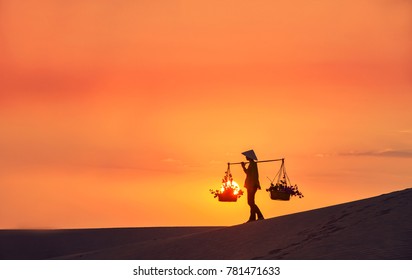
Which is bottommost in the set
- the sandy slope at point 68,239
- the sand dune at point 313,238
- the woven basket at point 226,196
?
the sand dune at point 313,238

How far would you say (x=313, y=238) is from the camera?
754 inches

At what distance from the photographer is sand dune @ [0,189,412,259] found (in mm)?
17703

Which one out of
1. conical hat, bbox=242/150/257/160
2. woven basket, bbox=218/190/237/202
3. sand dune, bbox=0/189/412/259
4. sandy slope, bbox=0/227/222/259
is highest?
sandy slope, bbox=0/227/222/259

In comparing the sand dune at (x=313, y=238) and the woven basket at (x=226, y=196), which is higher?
the woven basket at (x=226, y=196)

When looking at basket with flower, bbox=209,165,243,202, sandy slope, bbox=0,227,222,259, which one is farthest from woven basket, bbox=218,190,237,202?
sandy slope, bbox=0,227,222,259

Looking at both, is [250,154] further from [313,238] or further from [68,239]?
[68,239]

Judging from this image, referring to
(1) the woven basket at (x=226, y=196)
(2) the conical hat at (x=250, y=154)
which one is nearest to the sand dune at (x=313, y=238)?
(1) the woven basket at (x=226, y=196)

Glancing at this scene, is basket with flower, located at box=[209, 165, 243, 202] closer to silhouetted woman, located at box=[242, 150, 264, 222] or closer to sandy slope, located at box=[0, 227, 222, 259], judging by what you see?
silhouetted woman, located at box=[242, 150, 264, 222]

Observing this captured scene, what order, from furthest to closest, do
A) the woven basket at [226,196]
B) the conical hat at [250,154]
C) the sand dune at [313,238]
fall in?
the conical hat at [250,154] → the woven basket at [226,196] → the sand dune at [313,238]

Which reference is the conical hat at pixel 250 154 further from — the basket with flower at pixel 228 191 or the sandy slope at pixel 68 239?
the sandy slope at pixel 68 239

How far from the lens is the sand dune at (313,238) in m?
17.7

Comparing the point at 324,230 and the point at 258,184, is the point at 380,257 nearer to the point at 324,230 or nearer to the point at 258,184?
the point at 324,230

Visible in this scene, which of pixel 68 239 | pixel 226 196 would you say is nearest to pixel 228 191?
pixel 226 196

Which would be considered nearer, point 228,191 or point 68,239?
point 228,191
